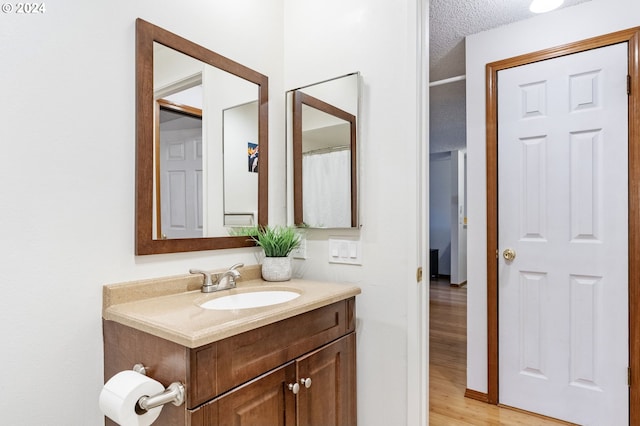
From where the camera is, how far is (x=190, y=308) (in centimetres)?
106

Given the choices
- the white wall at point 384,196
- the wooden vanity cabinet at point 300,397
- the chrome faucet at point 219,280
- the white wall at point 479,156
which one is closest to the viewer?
the wooden vanity cabinet at point 300,397

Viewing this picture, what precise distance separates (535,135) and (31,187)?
7.75 ft

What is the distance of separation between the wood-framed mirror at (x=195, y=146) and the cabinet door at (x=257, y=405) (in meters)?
0.58

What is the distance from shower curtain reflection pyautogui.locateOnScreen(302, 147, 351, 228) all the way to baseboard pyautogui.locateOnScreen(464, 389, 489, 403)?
1.55 metres

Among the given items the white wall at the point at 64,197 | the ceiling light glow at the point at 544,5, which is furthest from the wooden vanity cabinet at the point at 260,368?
the ceiling light glow at the point at 544,5

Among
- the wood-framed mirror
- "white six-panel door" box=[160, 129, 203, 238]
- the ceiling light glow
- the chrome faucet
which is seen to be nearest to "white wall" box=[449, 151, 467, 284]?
the ceiling light glow

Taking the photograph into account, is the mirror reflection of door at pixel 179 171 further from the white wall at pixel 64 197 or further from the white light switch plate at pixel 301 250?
the white light switch plate at pixel 301 250

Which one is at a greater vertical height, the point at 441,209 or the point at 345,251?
the point at 441,209

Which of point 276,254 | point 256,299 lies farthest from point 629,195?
point 256,299

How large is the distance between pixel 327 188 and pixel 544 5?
1.62 m

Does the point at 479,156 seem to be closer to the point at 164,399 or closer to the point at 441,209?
the point at 164,399

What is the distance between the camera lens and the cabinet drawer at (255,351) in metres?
0.84

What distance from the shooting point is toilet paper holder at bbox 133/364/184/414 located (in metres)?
0.80

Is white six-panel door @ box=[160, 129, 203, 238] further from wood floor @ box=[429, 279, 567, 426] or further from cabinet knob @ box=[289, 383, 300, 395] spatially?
wood floor @ box=[429, 279, 567, 426]
